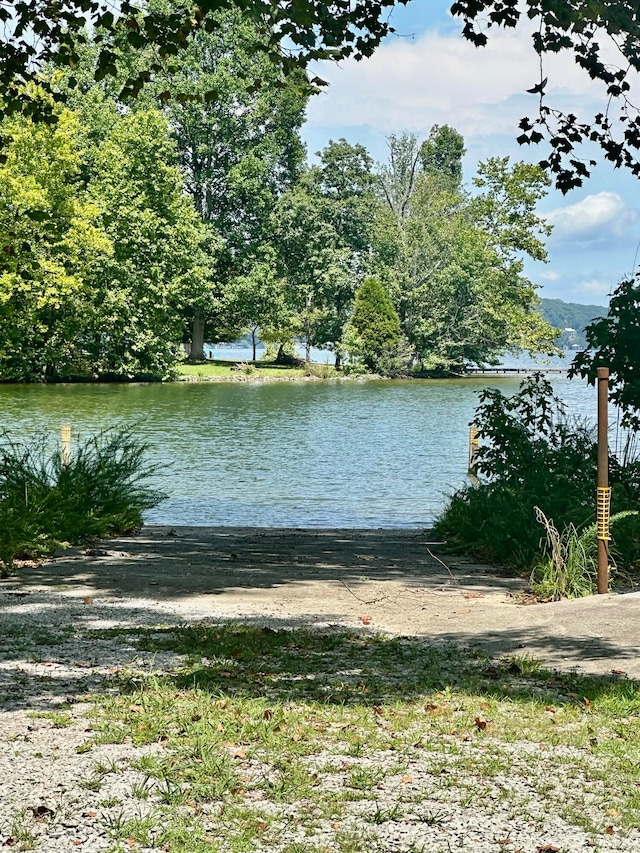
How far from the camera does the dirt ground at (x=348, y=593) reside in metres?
7.34

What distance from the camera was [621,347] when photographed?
13141 mm

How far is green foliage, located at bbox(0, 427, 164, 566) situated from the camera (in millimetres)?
10797

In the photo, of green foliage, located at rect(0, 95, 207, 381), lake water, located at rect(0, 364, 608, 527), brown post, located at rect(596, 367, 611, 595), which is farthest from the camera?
green foliage, located at rect(0, 95, 207, 381)

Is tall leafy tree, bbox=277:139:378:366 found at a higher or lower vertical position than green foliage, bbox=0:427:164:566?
higher

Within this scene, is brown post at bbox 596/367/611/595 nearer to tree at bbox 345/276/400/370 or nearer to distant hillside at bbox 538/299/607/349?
distant hillside at bbox 538/299/607/349

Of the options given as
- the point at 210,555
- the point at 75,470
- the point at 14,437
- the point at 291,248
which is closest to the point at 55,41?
the point at 75,470

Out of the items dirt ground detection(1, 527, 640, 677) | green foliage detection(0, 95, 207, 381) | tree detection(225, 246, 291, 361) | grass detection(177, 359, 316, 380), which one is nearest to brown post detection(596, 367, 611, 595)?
dirt ground detection(1, 527, 640, 677)

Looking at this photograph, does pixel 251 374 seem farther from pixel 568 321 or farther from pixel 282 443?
pixel 568 321

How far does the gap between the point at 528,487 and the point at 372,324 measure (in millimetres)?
57558

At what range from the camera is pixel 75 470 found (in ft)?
43.6

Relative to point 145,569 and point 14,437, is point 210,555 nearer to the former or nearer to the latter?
point 145,569

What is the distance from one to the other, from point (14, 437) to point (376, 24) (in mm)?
19160

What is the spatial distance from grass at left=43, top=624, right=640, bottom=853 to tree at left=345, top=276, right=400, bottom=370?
6332cm

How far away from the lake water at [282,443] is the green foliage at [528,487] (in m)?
1.21
